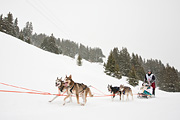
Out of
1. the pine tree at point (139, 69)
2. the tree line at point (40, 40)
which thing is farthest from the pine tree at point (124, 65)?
the tree line at point (40, 40)

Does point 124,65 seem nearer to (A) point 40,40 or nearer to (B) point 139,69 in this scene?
(B) point 139,69

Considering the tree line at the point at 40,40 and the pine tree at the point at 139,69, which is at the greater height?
the tree line at the point at 40,40

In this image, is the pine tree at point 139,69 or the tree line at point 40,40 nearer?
the tree line at point 40,40

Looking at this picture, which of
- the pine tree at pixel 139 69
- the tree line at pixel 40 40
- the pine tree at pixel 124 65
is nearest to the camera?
the tree line at pixel 40 40

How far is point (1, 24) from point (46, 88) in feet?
131

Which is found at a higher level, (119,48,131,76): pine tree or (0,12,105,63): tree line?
(0,12,105,63): tree line

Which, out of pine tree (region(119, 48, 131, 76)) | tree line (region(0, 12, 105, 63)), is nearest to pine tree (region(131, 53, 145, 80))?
pine tree (region(119, 48, 131, 76))

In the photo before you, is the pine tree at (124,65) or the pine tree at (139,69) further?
the pine tree at (139,69)

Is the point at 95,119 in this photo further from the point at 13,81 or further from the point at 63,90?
the point at 13,81

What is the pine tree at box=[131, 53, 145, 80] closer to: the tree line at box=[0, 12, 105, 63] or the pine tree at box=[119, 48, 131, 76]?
the pine tree at box=[119, 48, 131, 76]

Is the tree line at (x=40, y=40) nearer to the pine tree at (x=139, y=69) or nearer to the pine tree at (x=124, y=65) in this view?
the pine tree at (x=124, y=65)

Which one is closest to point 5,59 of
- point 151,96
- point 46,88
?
point 46,88

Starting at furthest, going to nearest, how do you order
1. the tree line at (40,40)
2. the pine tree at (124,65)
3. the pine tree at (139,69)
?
the pine tree at (139,69) < the pine tree at (124,65) < the tree line at (40,40)

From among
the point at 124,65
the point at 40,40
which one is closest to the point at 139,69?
the point at 124,65
